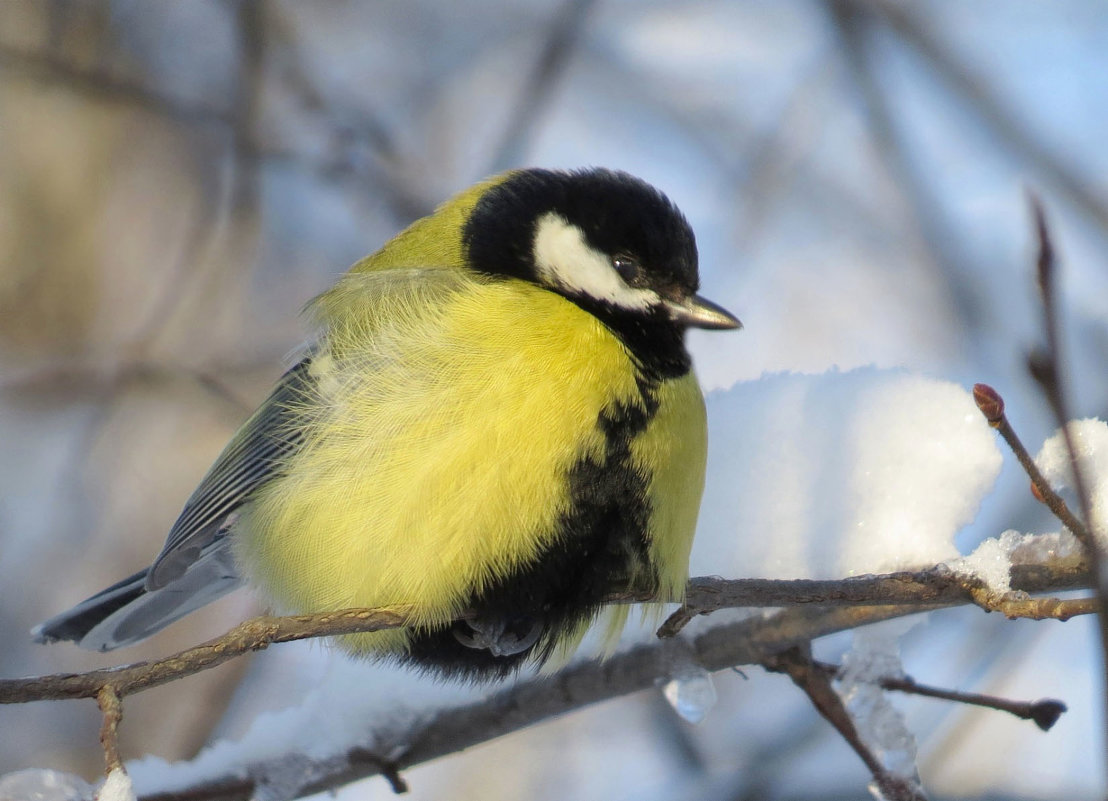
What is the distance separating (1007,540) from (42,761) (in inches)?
141

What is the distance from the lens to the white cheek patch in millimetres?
2215

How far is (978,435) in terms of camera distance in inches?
83.0

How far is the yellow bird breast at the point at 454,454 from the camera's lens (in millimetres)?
1870

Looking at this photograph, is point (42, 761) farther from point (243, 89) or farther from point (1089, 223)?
point (1089, 223)

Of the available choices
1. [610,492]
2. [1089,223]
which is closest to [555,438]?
[610,492]

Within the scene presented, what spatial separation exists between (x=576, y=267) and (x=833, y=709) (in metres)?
1.04

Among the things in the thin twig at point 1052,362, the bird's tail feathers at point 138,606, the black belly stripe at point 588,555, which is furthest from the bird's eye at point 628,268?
the thin twig at point 1052,362

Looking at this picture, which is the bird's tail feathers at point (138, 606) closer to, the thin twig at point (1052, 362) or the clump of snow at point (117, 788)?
the clump of snow at point (117, 788)

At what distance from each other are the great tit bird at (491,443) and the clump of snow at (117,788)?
64cm

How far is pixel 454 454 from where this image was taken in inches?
73.2

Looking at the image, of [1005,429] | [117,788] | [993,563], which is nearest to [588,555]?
[993,563]

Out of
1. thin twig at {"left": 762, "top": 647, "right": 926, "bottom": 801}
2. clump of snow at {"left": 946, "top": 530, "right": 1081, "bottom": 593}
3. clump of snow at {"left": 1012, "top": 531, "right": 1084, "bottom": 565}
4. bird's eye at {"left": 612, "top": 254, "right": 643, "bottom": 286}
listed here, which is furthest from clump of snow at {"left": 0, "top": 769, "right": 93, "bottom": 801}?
clump of snow at {"left": 1012, "top": 531, "right": 1084, "bottom": 565}

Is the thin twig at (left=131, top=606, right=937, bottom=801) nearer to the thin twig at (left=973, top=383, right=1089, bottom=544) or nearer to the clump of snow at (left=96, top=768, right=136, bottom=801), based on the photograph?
the thin twig at (left=973, top=383, right=1089, bottom=544)

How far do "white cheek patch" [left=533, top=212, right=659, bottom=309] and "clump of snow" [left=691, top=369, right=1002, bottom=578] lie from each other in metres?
0.46
